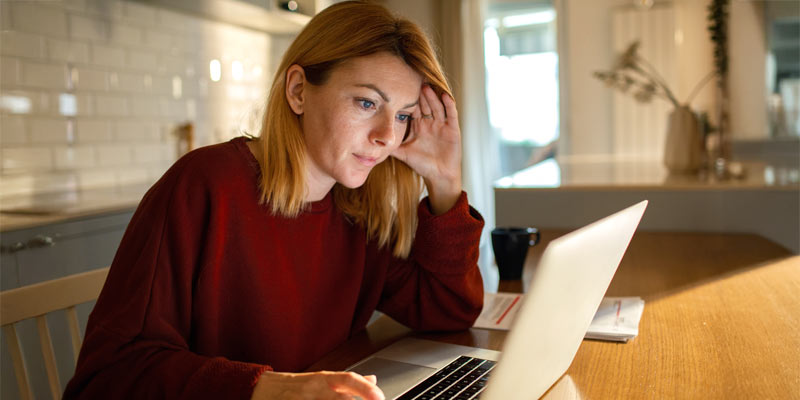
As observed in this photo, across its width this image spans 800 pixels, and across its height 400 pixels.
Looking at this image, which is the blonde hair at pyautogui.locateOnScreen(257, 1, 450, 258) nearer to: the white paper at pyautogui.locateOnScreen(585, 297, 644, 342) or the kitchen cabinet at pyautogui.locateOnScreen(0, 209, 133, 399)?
the white paper at pyautogui.locateOnScreen(585, 297, 644, 342)

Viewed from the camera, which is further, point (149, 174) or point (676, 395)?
point (149, 174)

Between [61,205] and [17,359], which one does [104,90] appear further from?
[17,359]

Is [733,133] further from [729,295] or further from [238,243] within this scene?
[238,243]

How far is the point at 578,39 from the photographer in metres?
5.36

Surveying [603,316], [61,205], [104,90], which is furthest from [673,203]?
[104,90]

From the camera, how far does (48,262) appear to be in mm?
2219

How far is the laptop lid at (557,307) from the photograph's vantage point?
645mm

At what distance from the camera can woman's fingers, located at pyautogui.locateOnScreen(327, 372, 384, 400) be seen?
0.73 m

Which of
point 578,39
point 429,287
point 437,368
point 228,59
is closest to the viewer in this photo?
point 437,368

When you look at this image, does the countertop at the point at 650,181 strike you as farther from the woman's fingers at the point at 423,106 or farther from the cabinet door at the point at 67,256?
the cabinet door at the point at 67,256

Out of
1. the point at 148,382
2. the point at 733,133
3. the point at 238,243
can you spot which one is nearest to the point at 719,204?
the point at 238,243

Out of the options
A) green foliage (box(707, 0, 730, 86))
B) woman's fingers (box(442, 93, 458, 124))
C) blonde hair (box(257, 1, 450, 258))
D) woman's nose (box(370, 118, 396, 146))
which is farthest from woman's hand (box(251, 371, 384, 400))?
green foliage (box(707, 0, 730, 86))

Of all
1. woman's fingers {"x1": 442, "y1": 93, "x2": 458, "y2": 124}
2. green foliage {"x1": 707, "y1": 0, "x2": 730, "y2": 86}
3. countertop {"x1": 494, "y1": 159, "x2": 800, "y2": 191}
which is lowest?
countertop {"x1": 494, "y1": 159, "x2": 800, "y2": 191}

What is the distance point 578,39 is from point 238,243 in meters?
4.80
